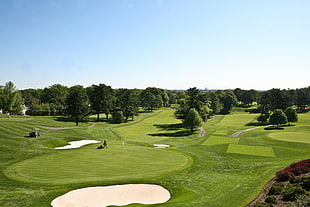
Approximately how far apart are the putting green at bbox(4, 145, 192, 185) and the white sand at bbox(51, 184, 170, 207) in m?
1.73

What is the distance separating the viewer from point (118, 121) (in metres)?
75.7

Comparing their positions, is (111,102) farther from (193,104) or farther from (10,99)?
(10,99)

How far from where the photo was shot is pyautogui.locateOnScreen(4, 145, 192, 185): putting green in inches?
733

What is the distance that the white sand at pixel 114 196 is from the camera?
47.1 ft

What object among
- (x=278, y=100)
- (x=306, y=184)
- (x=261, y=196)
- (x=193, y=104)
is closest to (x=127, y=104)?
(x=193, y=104)

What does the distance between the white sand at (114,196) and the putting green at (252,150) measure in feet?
64.6

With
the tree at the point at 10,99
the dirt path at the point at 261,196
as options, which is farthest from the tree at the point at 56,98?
the dirt path at the point at 261,196

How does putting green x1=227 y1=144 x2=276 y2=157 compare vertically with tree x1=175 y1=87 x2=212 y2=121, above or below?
below

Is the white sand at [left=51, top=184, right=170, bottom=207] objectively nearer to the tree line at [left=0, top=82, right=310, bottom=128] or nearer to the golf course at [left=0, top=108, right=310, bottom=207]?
the golf course at [left=0, top=108, right=310, bottom=207]

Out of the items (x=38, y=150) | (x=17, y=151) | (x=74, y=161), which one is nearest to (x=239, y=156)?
(x=74, y=161)

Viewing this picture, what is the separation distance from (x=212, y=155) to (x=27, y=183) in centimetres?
2372

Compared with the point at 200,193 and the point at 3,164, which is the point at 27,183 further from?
the point at 200,193

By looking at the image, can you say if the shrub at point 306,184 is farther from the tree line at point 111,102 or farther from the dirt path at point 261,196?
the tree line at point 111,102

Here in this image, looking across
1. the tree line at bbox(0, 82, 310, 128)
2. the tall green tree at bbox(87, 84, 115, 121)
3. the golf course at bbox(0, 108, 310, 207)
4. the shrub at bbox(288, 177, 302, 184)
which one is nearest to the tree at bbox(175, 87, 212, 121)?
the tree line at bbox(0, 82, 310, 128)
